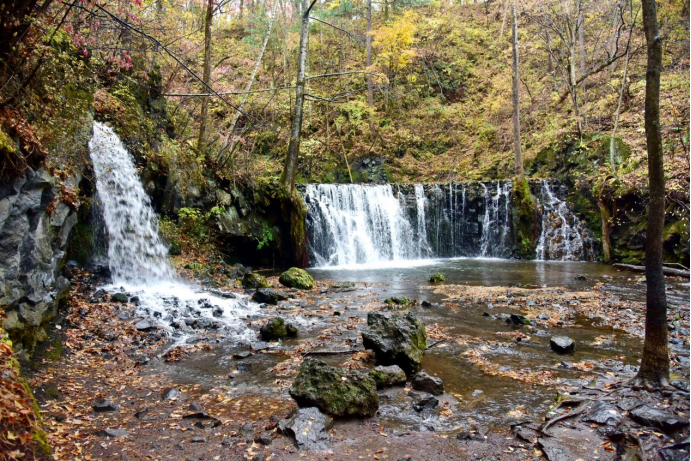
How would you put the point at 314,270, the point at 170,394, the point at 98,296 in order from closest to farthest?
1. the point at 170,394
2. the point at 98,296
3. the point at 314,270

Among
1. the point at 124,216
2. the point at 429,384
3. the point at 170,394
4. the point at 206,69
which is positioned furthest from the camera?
the point at 206,69

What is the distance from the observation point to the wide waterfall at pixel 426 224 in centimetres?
1792

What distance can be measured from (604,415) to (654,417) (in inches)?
18.4

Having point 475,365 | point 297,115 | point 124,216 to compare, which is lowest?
point 475,365

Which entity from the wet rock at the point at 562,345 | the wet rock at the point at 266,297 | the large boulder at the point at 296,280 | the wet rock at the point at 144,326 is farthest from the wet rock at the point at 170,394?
the large boulder at the point at 296,280

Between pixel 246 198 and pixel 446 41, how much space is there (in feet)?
77.9

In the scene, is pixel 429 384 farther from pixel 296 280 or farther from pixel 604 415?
pixel 296 280

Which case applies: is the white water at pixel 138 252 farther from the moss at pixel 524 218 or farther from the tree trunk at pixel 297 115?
the moss at pixel 524 218

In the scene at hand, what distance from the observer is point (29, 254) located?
16.9ft

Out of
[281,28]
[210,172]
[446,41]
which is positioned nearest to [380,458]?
[210,172]

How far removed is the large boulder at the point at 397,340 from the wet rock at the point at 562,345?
195 cm

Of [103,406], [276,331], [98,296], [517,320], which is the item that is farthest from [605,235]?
[103,406]

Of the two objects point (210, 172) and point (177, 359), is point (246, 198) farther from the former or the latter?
point (177, 359)

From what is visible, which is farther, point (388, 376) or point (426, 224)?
point (426, 224)
